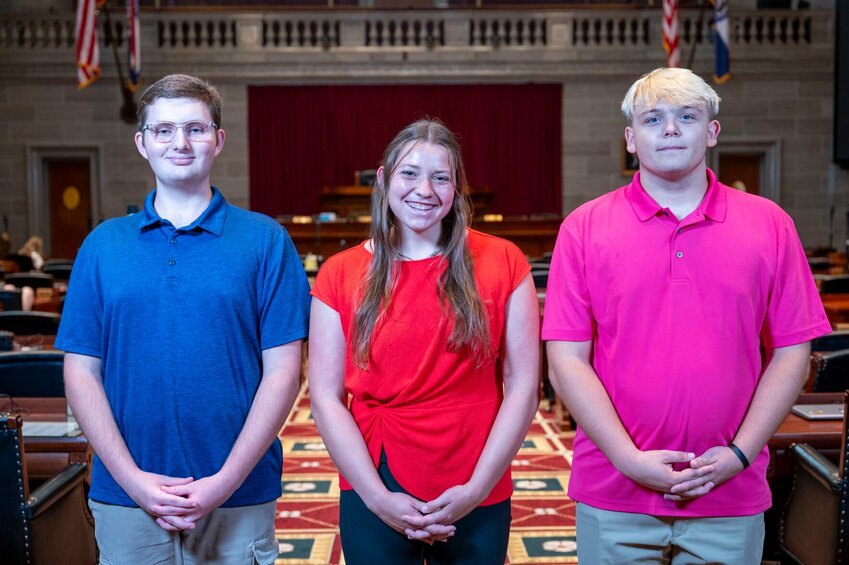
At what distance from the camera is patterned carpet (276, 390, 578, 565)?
4.16 metres

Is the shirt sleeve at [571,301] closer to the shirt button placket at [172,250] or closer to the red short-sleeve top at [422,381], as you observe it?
the red short-sleeve top at [422,381]

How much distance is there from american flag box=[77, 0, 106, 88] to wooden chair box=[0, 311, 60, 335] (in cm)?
811

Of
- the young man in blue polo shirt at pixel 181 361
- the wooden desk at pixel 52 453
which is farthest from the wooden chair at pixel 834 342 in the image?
the wooden desk at pixel 52 453

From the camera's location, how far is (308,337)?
2293mm

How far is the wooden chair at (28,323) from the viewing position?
5.53m

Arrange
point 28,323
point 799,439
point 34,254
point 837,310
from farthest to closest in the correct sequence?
1. point 34,254
2. point 837,310
3. point 28,323
4. point 799,439

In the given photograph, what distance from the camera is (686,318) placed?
2107 mm

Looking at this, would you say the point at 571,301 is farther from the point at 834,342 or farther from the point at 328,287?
the point at 834,342

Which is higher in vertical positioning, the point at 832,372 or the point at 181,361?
the point at 181,361

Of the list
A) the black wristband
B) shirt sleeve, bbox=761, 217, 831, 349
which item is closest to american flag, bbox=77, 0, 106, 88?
shirt sleeve, bbox=761, 217, 831, 349

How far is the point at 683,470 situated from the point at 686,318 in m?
0.33

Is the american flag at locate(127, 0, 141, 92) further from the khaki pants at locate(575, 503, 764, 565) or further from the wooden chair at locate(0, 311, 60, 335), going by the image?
the khaki pants at locate(575, 503, 764, 565)

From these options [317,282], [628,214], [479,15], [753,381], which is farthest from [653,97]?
[479,15]

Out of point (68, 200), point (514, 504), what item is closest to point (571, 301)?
point (514, 504)
